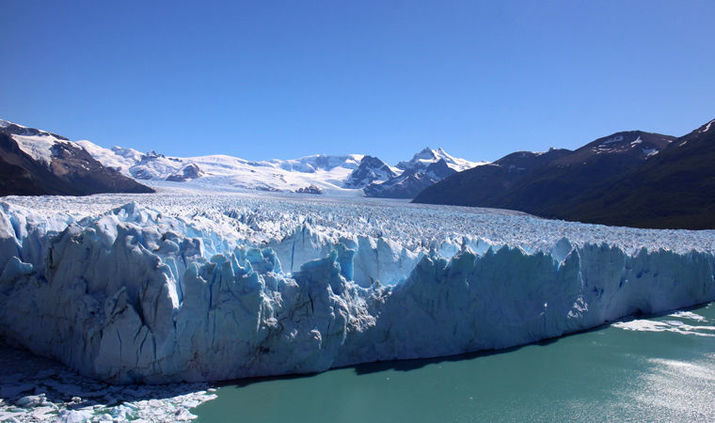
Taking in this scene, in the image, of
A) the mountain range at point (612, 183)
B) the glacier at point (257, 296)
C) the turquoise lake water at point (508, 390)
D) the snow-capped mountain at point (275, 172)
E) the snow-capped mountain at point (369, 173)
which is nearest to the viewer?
the turquoise lake water at point (508, 390)

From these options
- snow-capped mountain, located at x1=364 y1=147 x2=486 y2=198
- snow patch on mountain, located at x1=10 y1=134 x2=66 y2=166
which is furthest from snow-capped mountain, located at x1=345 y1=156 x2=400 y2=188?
snow patch on mountain, located at x1=10 y1=134 x2=66 y2=166

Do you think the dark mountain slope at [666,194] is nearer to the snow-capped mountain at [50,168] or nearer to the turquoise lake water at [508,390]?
the turquoise lake water at [508,390]

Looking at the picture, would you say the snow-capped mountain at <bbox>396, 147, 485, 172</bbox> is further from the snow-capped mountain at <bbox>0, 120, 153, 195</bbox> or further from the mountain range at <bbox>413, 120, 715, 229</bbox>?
the snow-capped mountain at <bbox>0, 120, 153, 195</bbox>

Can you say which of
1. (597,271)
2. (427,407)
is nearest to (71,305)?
(427,407)

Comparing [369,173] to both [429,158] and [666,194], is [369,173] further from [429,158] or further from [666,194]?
[666,194]

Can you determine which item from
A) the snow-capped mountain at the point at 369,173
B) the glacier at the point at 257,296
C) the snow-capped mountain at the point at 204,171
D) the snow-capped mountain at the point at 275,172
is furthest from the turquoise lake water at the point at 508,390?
the snow-capped mountain at the point at 369,173

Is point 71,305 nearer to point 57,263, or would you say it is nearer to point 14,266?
point 57,263
